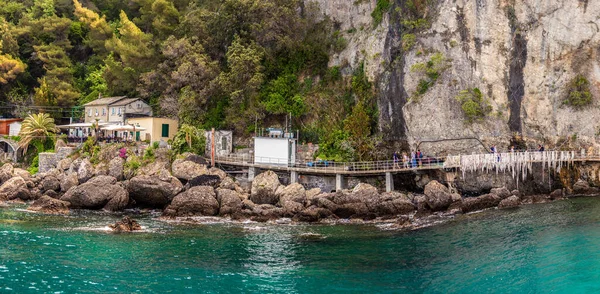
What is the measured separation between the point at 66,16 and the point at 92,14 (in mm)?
6719

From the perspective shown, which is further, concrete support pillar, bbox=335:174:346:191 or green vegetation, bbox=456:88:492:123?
concrete support pillar, bbox=335:174:346:191

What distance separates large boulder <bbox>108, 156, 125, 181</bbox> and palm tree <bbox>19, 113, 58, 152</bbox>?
1273cm

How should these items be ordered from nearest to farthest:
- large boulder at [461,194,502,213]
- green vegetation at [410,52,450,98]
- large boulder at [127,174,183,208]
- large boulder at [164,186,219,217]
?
large boulder at [164,186,219,217]
large boulder at [461,194,502,213]
large boulder at [127,174,183,208]
green vegetation at [410,52,450,98]

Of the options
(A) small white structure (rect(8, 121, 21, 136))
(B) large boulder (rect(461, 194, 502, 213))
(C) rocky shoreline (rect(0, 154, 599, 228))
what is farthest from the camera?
(A) small white structure (rect(8, 121, 21, 136))

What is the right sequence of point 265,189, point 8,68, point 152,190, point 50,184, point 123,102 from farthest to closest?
point 8,68, point 123,102, point 50,184, point 265,189, point 152,190

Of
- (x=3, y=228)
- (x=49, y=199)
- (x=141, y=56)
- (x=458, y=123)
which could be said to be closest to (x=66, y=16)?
(x=141, y=56)

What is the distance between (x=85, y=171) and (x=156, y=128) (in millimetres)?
9100

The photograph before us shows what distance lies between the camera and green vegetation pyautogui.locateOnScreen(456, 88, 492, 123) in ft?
148

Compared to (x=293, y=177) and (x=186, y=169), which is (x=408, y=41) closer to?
(x=293, y=177)

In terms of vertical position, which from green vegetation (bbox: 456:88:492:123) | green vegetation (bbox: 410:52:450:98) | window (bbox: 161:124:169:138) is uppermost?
green vegetation (bbox: 410:52:450:98)

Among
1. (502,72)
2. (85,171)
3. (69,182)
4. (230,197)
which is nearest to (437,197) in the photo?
(502,72)

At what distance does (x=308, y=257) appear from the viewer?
28.2 m

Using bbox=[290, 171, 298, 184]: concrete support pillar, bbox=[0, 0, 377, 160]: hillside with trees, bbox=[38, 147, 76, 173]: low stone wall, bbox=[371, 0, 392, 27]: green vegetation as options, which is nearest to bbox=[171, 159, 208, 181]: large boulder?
bbox=[0, 0, 377, 160]: hillside with trees

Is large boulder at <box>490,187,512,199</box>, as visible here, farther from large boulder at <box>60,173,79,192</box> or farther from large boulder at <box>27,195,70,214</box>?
large boulder at <box>60,173,79,192</box>
